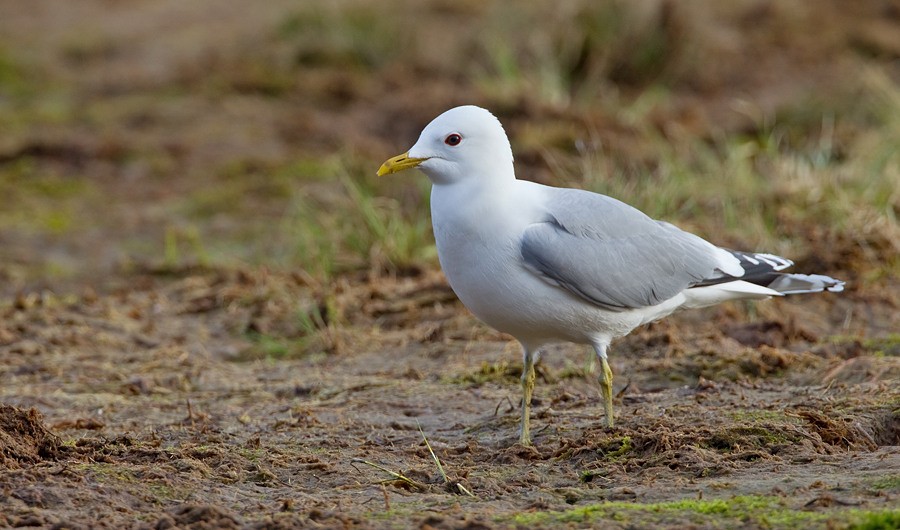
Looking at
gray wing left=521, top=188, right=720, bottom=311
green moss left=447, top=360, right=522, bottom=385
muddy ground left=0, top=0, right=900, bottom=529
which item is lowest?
green moss left=447, top=360, right=522, bottom=385

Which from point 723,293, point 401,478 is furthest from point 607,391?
point 401,478

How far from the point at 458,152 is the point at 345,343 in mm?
2523

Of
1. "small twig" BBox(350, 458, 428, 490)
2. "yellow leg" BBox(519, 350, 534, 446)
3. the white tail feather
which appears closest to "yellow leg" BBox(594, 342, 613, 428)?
"yellow leg" BBox(519, 350, 534, 446)

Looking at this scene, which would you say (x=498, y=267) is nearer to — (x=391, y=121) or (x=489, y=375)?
(x=489, y=375)

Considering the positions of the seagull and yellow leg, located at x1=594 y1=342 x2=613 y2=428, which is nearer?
the seagull

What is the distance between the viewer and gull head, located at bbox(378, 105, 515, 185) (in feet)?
17.0

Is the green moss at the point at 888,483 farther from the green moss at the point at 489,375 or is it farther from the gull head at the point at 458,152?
the green moss at the point at 489,375

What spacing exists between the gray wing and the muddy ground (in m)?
0.54

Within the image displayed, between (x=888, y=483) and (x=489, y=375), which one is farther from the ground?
(x=888, y=483)

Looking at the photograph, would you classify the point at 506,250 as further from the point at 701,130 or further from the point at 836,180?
the point at 701,130

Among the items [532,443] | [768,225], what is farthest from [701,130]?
[532,443]

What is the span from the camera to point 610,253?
17.6ft

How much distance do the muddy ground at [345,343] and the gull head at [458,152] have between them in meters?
1.09

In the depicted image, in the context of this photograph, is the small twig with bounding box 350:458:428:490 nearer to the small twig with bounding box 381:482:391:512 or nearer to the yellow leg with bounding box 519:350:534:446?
the small twig with bounding box 381:482:391:512
